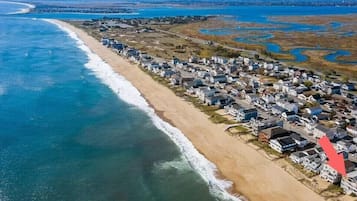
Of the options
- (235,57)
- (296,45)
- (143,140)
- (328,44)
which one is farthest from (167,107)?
(328,44)

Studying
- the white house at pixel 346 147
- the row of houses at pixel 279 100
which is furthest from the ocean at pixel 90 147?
the white house at pixel 346 147

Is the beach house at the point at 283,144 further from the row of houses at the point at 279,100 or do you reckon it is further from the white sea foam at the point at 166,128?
the white sea foam at the point at 166,128


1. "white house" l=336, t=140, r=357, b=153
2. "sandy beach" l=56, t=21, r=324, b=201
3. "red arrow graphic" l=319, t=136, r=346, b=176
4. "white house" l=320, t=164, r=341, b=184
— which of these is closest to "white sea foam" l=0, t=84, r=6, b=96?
"sandy beach" l=56, t=21, r=324, b=201

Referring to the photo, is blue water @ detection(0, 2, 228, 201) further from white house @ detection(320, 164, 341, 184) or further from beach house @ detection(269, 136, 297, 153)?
white house @ detection(320, 164, 341, 184)

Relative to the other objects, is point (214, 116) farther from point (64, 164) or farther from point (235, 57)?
point (235, 57)

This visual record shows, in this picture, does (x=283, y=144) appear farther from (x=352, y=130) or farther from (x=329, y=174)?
(x=352, y=130)
